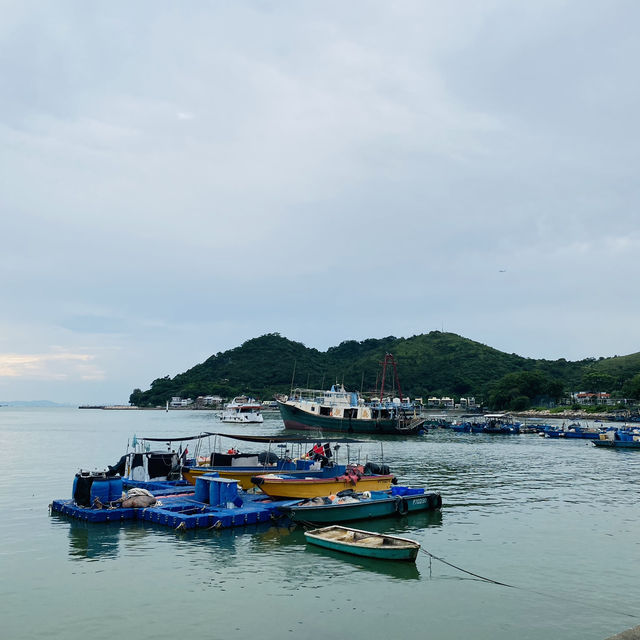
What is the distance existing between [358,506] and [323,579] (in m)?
7.22

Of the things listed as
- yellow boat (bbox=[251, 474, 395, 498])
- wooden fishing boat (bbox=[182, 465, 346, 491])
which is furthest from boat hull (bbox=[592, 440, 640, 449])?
yellow boat (bbox=[251, 474, 395, 498])

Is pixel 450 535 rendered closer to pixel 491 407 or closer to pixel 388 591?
pixel 388 591

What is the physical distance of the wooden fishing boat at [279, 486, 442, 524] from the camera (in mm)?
22500

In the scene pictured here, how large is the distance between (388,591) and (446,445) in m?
56.9

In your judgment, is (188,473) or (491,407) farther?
(491,407)

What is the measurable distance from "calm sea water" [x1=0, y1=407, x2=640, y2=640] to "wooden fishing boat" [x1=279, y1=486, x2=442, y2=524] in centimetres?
69

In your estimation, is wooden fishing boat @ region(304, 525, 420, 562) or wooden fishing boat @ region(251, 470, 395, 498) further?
wooden fishing boat @ region(251, 470, 395, 498)

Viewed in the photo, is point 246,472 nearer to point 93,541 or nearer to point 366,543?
point 93,541

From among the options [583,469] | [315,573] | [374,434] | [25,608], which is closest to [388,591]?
[315,573]

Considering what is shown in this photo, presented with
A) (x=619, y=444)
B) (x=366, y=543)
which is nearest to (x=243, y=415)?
(x=619, y=444)

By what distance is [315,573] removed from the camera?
1667 centimetres

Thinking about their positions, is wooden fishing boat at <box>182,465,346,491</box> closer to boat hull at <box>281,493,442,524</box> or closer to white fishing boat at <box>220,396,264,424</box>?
boat hull at <box>281,493,442,524</box>

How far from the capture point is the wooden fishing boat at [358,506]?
886 inches

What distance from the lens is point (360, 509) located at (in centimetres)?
2330
